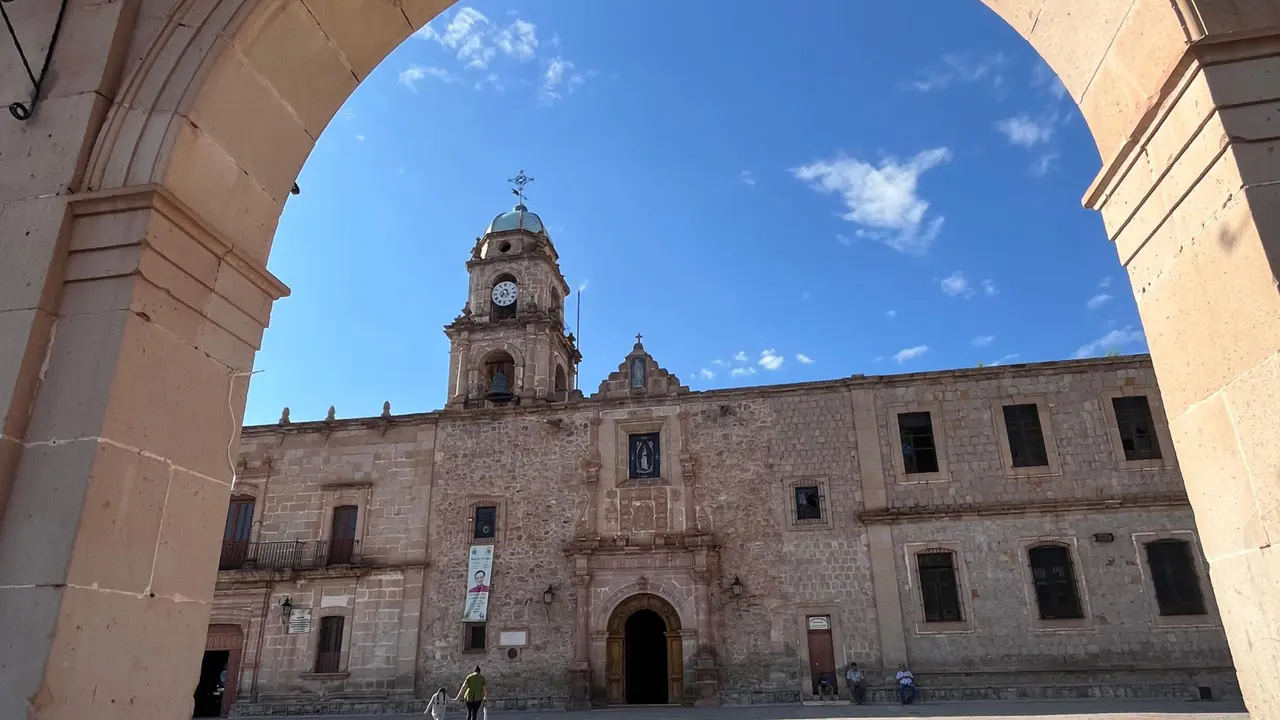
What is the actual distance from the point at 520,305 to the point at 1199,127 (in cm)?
2307

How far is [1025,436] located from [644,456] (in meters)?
8.88

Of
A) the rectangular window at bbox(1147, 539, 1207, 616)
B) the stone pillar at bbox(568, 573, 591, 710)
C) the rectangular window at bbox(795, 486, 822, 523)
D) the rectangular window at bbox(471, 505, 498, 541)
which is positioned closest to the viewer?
the rectangular window at bbox(1147, 539, 1207, 616)

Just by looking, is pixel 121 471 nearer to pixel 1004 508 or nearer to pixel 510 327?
pixel 1004 508

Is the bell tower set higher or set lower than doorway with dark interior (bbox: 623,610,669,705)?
higher

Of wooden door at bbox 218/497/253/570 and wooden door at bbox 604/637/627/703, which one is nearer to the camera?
wooden door at bbox 604/637/627/703

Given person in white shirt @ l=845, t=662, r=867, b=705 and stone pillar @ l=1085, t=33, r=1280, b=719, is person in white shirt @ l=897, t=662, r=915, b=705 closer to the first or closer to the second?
person in white shirt @ l=845, t=662, r=867, b=705

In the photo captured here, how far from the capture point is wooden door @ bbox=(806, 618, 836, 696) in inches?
677

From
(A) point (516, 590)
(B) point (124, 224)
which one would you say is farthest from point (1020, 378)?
(B) point (124, 224)

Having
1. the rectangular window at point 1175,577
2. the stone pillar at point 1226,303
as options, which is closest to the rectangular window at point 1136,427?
the rectangular window at point 1175,577

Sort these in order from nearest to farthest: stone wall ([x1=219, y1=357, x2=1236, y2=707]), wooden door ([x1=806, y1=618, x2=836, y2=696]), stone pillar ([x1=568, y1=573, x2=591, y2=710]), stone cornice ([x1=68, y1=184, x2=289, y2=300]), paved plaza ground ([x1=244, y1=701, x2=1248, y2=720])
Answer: stone cornice ([x1=68, y1=184, x2=289, y2=300]) < paved plaza ground ([x1=244, y1=701, x2=1248, y2=720]) < stone wall ([x1=219, y1=357, x2=1236, y2=707]) < wooden door ([x1=806, y1=618, x2=836, y2=696]) < stone pillar ([x1=568, y1=573, x2=591, y2=710])

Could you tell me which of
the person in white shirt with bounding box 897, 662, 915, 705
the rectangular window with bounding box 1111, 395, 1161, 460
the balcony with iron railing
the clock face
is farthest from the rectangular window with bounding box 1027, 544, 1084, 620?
→ the clock face

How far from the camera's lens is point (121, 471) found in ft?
8.55

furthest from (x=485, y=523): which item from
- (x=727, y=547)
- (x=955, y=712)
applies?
(x=955, y=712)

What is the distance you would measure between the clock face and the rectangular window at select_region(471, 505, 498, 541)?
7.66 metres
